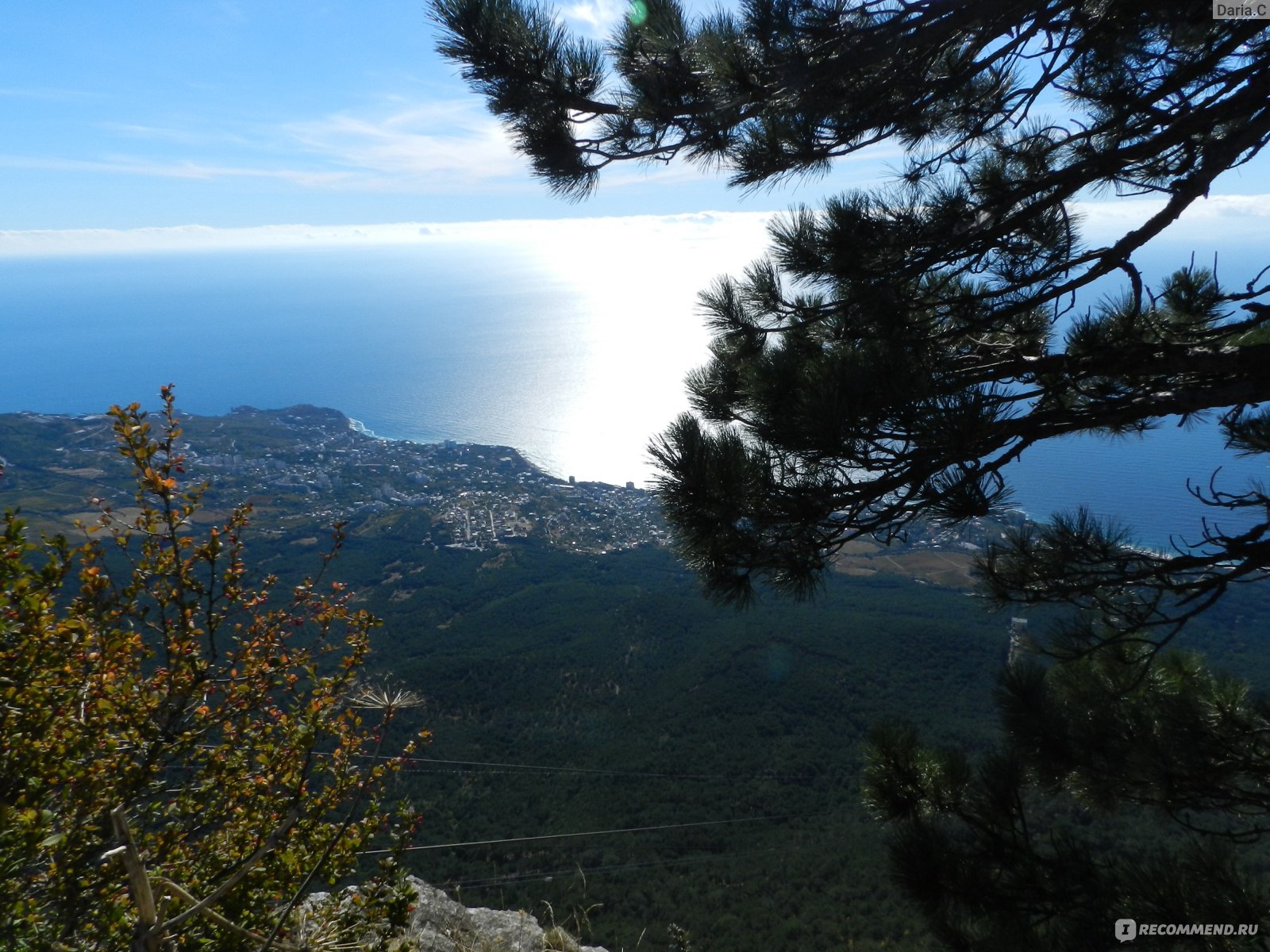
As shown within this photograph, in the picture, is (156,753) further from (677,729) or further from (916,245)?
(677,729)

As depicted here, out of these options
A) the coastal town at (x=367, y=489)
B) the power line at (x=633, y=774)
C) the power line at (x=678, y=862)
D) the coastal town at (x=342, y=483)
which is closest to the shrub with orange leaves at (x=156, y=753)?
the power line at (x=678, y=862)

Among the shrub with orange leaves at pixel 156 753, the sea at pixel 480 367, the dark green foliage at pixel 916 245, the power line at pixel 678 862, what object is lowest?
the power line at pixel 678 862

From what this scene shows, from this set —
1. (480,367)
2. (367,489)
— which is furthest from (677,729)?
(480,367)

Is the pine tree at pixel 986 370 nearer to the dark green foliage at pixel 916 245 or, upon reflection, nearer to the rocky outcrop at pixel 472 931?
the dark green foliage at pixel 916 245

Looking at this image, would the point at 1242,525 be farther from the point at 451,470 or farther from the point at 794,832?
the point at 451,470

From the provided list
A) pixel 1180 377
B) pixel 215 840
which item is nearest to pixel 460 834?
pixel 215 840
